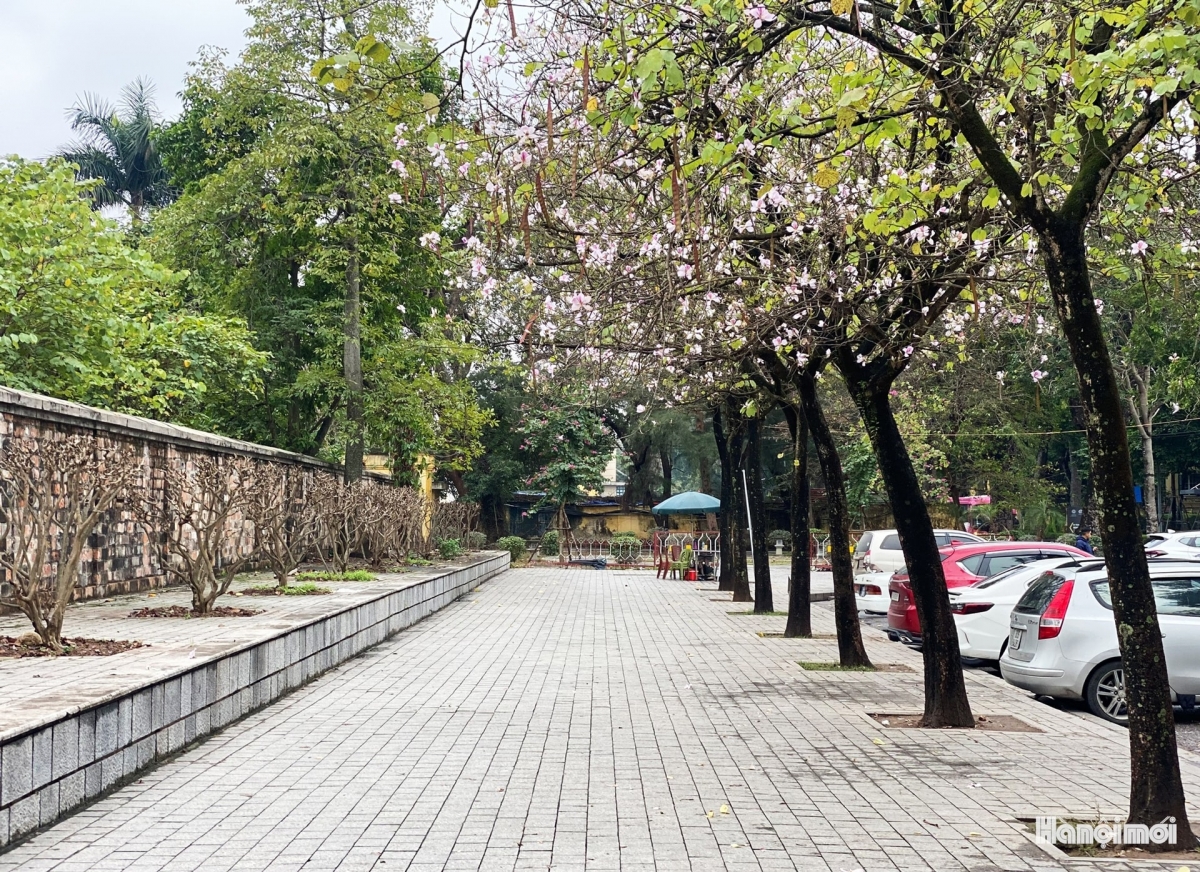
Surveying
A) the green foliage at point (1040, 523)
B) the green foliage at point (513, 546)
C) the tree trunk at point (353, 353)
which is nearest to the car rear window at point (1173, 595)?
the tree trunk at point (353, 353)

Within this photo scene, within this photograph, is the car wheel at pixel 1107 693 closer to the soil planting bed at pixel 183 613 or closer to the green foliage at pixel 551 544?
the soil planting bed at pixel 183 613

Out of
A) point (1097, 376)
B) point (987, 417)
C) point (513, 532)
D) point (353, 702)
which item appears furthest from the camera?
point (513, 532)

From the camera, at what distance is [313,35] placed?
2511 centimetres

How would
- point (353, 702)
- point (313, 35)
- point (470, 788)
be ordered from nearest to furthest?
point (470, 788) < point (353, 702) < point (313, 35)

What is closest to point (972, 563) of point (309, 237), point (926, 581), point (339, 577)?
point (926, 581)

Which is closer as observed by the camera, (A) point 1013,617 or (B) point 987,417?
(A) point 1013,617

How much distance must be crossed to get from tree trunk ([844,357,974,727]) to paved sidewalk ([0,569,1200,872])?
44 cm

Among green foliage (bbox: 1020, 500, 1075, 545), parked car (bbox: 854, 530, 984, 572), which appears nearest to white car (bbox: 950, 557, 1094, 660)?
parked car (bbox: 854, 530, 984, 572)

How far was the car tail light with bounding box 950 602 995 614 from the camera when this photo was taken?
1400 centimetres

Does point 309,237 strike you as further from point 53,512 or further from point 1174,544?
point 1174,544

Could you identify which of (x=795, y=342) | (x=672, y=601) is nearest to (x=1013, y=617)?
(x=795, y=342)

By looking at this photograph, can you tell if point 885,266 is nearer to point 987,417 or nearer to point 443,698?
point 443,698

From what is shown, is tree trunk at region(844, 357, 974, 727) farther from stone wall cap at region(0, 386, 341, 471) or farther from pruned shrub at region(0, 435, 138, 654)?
stone wall cap at region(0, 386, 341, 471)

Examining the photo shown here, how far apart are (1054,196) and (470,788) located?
8.20 m
